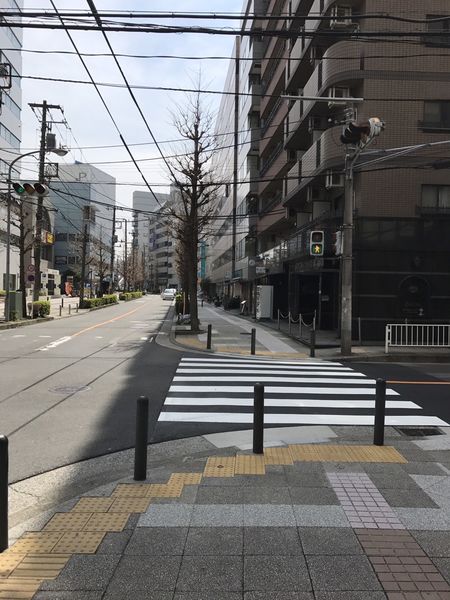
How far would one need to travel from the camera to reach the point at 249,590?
3143 mm

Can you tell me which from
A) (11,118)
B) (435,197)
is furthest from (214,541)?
(11,118)

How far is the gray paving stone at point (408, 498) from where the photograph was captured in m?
4.52

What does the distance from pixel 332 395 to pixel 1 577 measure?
24.5ft

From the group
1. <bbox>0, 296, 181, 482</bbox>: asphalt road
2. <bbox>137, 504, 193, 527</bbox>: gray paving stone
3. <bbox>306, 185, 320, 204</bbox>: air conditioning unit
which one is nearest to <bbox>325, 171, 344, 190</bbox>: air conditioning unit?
<bbox>306, 185, 320, 204</bbox>: air conditioning unit

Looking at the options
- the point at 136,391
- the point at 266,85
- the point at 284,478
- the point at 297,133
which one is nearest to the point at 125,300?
the point at 266,85

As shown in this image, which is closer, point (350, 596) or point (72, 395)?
point (350, 596)

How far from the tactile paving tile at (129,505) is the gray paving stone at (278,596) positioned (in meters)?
1.52

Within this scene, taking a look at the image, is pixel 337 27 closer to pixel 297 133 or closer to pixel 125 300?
pixel 297 133

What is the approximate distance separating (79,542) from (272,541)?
1.43 metres

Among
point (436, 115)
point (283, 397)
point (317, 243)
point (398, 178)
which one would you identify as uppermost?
point (436, 115)

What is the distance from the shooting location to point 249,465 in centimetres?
555

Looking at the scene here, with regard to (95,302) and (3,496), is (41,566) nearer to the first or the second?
(3,496)

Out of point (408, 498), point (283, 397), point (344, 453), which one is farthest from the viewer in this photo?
point (283, 397)

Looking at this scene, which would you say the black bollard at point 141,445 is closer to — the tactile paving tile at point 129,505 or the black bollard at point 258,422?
the tactile paving tile at point 129,505
